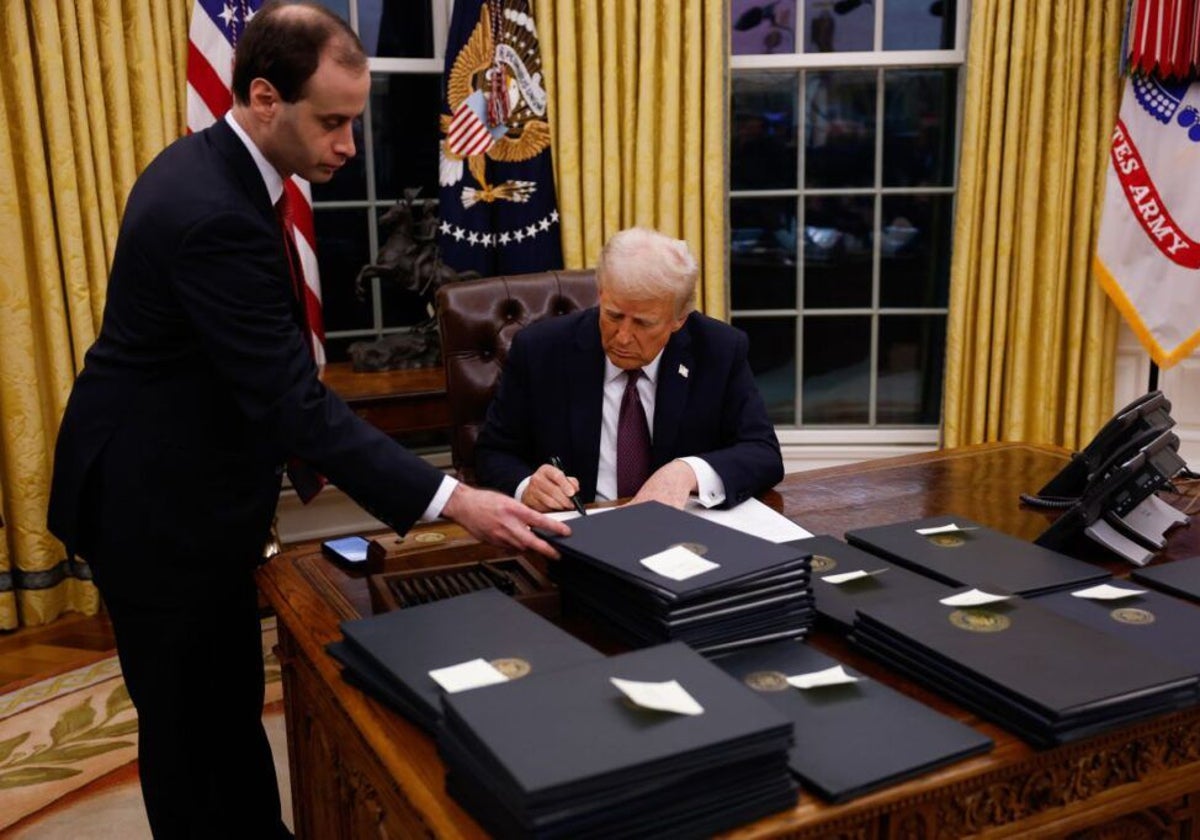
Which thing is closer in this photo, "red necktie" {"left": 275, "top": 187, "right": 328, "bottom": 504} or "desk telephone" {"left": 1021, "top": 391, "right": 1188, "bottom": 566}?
"desk telephone" {"left": 1021, "top": 391, "right": 1188, "bottom": 566}

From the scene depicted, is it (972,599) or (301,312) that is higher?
(301,312)

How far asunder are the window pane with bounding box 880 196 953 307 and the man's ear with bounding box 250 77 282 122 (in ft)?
9.96

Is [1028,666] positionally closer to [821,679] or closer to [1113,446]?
[821,679]

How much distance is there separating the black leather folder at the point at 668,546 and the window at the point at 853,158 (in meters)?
2.80

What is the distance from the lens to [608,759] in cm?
97

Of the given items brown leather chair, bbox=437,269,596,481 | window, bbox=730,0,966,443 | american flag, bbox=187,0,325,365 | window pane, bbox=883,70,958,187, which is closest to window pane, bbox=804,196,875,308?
window, bbox=730,0,966,443

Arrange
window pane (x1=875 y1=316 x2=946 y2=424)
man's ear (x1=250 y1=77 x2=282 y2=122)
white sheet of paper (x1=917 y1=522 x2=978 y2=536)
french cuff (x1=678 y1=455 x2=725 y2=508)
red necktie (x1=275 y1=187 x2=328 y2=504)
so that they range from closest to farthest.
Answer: man's ear (x1=250 y1=77 x2=282 y2=122)
white sheet of paper (x1=917 y1=522 x2=978 y2=536)
red necktie (x1=275 y1=187 x2=328 y2=504)
french cuff (x1=678 y1=455 x2=725 y2=508)
window pane (x1=875 y1=316 x2=946 y2=424)

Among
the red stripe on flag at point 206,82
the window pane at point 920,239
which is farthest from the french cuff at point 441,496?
the window pane at point 920,239

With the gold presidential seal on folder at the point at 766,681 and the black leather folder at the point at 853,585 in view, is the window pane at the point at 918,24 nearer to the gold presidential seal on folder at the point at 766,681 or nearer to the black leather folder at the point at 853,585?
the black leather folder at the point at 853,585

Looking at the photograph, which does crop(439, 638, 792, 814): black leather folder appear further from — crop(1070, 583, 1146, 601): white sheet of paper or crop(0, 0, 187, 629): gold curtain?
crop(0, 0, 187, 629): gold curtain

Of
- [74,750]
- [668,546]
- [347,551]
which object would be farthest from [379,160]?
[668,546]

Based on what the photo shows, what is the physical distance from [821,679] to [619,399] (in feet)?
3.74

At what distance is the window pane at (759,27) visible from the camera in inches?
163

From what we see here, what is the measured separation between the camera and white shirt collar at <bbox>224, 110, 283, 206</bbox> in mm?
1750
